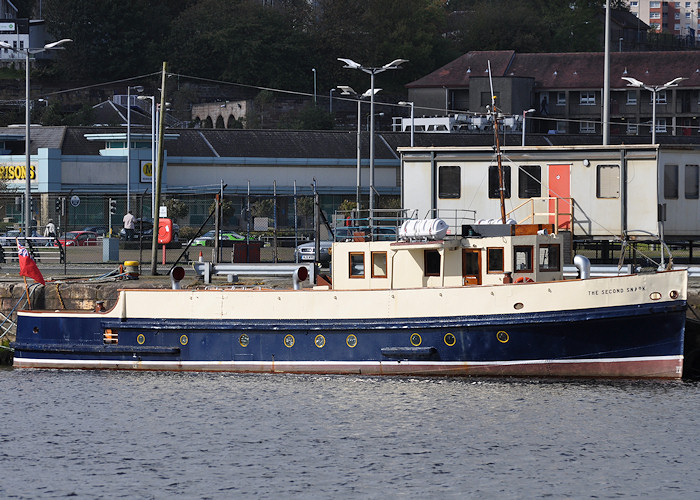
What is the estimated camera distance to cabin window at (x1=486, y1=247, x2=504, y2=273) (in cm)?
2708

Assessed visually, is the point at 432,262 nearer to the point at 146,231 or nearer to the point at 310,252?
the point at 310,252

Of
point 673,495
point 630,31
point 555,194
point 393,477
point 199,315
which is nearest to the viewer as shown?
point 673,495

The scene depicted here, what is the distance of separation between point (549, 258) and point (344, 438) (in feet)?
24.8

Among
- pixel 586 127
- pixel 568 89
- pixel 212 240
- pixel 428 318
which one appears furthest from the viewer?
pixel 586 127

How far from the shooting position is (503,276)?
27.0 m

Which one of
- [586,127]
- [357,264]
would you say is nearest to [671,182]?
[357,264]

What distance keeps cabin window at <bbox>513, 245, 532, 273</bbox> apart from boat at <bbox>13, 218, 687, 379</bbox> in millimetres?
29

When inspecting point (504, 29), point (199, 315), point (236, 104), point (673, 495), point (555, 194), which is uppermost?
point (504, 29)

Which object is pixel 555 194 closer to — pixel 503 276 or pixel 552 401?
pixel 503 276

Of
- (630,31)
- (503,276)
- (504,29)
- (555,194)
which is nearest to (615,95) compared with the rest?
(504,29)

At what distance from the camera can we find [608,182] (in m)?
35.5

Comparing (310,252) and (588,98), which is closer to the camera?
(310,252)

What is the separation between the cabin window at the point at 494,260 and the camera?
88.8 ft

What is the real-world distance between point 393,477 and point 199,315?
9.54m
